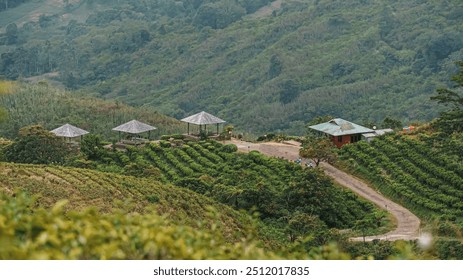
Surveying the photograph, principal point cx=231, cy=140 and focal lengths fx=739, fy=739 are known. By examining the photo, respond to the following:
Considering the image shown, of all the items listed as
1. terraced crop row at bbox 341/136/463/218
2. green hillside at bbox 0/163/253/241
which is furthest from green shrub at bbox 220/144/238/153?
green hillside at bbox 0/163/253/241

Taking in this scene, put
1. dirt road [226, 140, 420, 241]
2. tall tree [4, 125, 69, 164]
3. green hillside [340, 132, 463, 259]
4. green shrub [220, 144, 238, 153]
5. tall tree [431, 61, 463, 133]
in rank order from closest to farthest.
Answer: dirt road [226, 140, 420, 241], green hillside [340, 132, 463, 259], tall tree [431, 61, 463, 133], tall tree [4, 125, 69, 164], green shrub [220, 144, 238, 153]

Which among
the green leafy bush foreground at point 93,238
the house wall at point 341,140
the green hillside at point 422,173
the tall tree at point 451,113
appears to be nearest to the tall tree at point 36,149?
the house wall at point 341,140

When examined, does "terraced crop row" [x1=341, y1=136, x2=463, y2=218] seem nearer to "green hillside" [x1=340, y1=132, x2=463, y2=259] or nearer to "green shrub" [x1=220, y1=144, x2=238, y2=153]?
"green hillside" [x1=340, y1=132, x2=463, y2=259]

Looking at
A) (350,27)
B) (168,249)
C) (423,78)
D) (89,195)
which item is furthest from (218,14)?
(168,249)

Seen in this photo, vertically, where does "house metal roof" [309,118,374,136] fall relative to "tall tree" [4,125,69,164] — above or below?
above

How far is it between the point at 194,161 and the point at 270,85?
206 feet

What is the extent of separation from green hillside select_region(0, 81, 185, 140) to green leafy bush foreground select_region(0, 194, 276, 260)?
137 ft

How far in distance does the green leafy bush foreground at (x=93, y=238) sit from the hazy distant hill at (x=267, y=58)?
238ft

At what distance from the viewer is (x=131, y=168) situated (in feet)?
103

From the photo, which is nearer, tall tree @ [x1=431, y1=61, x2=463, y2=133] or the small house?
tall tree @ [x1=431, y1=61, x2=463, y2=133]

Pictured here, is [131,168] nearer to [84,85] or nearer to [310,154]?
[310,154]

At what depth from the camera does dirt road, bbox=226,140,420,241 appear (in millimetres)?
24312

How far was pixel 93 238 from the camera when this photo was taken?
21.4ft

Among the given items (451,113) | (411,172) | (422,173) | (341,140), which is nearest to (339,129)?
(341,140)
